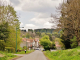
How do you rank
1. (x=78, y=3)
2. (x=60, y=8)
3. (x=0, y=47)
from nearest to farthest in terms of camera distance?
1. (x=78, y=3)
2. (x=60, y=8)
3. (x=0, y=47)

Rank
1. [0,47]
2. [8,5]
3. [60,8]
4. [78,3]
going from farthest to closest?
1. [8,5]
2. [0,47]
3. [60,8]
4. [78,3]

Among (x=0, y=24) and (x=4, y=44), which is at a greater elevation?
(x=0, y=24)

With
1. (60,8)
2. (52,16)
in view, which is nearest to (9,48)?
(52,16)

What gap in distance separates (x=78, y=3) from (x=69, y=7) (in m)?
1.95

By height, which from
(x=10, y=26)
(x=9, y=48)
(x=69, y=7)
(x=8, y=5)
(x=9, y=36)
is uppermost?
(x=8, y=5)

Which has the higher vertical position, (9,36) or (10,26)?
(10,26)

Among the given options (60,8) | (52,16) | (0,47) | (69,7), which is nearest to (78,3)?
(69,7)

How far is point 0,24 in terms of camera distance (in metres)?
31.3

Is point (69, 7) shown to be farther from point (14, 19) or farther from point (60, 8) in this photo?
point (14, 19)

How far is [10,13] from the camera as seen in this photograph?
34906mm

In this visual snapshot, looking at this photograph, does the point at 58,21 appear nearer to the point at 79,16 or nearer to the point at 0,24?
the point at 79,16

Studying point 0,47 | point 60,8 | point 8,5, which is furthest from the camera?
point 8,5

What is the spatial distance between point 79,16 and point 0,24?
19.6 metres

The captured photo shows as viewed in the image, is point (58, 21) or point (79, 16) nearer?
point (79, 16)
